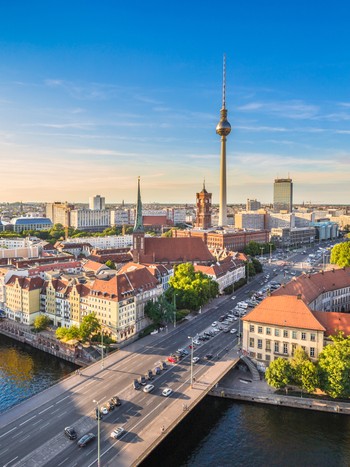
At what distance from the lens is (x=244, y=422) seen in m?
55.1

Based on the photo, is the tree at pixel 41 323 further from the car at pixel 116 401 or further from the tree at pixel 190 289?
the car at pixel 116 401

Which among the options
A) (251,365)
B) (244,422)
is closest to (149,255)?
(251,365)

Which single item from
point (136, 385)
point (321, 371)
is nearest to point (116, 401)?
point (136, 385)

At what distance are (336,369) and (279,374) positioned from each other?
819 cm

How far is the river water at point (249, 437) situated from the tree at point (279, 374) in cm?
352

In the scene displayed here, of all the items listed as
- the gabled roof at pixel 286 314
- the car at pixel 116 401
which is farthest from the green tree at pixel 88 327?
the gabled roof at pixel 286 314

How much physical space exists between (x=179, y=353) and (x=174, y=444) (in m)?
21.0

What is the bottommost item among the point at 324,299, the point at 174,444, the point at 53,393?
the point at 174,444

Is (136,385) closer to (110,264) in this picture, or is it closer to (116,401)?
(116,401)

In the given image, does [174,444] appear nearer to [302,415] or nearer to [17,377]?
[302,415]

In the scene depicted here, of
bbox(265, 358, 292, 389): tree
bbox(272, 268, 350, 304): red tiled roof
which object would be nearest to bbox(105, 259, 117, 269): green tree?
bbox(272, 268, 350, 304): red tiled roof

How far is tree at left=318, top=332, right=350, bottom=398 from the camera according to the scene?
55594 millimetres

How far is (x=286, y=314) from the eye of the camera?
65.6 meters

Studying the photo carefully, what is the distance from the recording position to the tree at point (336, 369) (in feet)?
182
